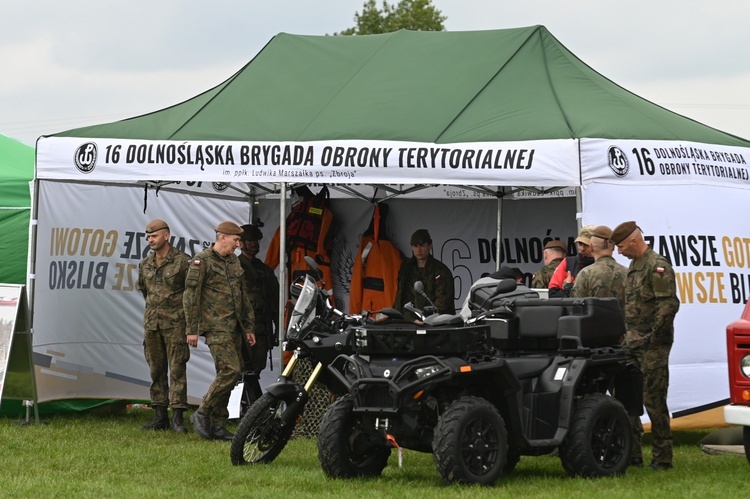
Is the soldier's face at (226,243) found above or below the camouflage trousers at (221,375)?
above

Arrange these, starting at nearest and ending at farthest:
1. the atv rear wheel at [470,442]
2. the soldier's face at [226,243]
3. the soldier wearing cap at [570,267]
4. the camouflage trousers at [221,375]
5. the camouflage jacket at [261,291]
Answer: the atv rear wheel at [470,442] < the soldier wearing cap at [570,267] < the camouflage trousers at [221,375] < the soldier's face at [226,243] < the camouflage jacket at [261,291]

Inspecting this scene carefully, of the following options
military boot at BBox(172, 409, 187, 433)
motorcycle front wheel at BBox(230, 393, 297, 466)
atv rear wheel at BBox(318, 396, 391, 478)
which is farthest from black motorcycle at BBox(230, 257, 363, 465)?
military boot at BBox(172, 409, 187, 433)

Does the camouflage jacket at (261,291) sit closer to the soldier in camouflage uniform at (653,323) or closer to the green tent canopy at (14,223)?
the green tent canopy at (14,223)

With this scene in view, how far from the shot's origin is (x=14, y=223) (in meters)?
14.1

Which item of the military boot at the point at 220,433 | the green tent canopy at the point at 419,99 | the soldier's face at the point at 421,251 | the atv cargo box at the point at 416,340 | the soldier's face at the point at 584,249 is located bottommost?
the military boot at the point at 220,433

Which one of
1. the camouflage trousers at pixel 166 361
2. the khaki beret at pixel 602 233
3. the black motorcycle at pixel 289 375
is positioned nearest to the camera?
the black motorcycle at pixel 289 375

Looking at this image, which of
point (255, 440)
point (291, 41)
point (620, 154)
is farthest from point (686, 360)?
point (291, 41)

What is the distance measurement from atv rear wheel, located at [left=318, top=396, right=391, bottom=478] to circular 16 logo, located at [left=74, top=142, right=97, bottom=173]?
14.9 ft

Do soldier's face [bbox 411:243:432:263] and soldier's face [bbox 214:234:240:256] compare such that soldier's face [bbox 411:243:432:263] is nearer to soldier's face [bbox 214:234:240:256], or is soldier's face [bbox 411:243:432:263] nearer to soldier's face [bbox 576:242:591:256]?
soldier's face [bbox 214:234:240:256]

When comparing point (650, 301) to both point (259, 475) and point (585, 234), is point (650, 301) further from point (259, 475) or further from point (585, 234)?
point (259, 475)

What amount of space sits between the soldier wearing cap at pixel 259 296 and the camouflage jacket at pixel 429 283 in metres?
1.40

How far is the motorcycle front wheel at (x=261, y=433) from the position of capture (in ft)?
29.9

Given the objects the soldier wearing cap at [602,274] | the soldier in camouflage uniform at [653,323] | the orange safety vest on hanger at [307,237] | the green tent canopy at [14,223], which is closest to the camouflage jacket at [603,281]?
the soldier wearing cap at [602,274]

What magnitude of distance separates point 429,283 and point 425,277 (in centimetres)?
8
